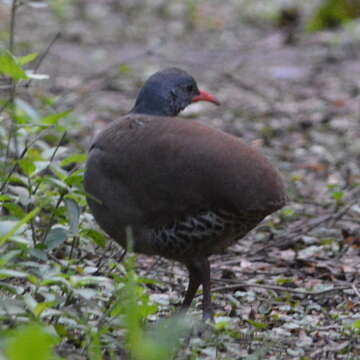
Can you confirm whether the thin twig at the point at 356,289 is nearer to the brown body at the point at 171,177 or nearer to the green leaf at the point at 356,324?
the green leaf at the point at 356,324

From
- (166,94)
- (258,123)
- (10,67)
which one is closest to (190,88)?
(166,94)

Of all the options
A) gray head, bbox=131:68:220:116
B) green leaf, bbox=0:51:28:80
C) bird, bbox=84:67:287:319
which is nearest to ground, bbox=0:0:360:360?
bird, bbox=84:67:287:319

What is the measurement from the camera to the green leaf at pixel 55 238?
12.7 ft

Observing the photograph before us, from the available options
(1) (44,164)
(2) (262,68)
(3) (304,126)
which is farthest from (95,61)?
(1) (44,164)

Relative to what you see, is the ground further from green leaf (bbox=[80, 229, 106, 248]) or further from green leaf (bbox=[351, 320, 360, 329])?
green leaf (bbox=[80, 229, 106, 248])

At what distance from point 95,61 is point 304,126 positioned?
3373 millimetres

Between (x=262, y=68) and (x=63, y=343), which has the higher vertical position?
(x=63, y=343)

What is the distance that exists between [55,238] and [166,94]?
116 cm

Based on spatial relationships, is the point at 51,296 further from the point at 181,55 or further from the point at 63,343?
the point at 181,55

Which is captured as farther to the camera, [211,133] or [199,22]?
[199,22]

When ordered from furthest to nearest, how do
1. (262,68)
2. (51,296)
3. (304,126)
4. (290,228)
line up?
(262,68) < (304,126) < (290,228) < (51,296)

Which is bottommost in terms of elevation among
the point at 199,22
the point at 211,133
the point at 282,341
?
the point at 199,22

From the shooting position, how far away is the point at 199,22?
43.8 ft

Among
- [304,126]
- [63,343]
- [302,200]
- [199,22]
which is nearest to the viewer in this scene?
[63,343]
